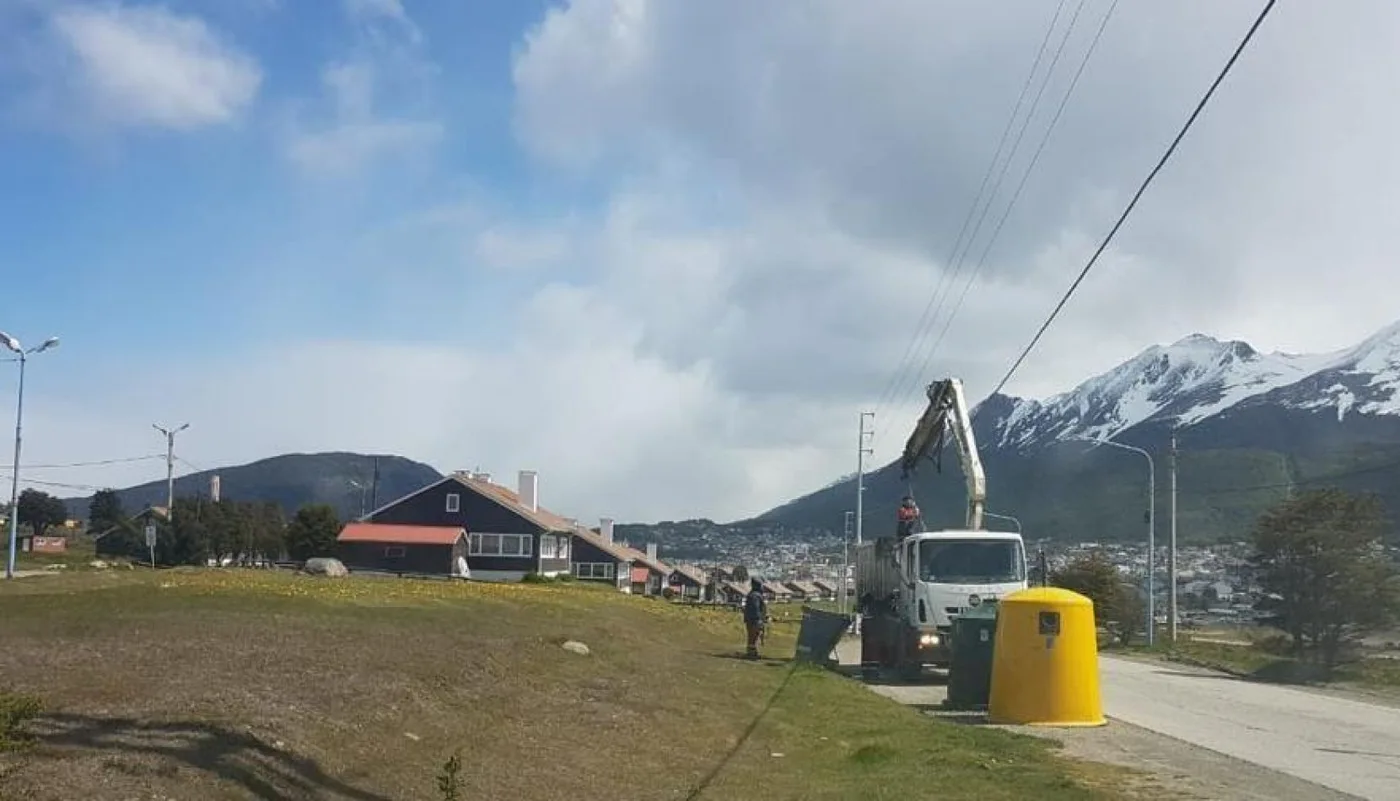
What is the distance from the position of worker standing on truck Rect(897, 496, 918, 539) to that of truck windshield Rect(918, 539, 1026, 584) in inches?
144

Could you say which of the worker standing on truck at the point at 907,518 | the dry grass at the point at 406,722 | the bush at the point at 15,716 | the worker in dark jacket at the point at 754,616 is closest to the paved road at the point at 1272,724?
Answer: the dry grass at the point at 406,722

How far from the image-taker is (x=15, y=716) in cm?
849

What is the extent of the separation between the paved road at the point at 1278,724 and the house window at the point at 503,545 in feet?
192

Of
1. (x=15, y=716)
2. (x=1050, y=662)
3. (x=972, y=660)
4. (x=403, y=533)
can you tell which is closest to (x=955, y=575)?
(x=972, y=660)

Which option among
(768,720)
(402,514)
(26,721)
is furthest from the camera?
(402,514)

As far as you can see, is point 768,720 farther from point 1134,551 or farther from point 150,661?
point 1134,551

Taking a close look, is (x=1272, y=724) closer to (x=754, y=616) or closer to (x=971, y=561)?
(x=971, y=561)

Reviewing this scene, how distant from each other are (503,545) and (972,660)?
67.9 meters

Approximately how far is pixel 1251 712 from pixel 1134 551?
103 metres

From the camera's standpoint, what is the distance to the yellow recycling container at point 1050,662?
58.7 ft

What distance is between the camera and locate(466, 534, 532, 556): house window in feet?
283

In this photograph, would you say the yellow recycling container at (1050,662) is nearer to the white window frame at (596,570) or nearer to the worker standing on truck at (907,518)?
the worker standing on truck at (907,518)

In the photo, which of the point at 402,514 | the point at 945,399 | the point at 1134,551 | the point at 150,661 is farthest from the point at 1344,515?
the point at 1134,551

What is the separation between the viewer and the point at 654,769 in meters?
12.4
